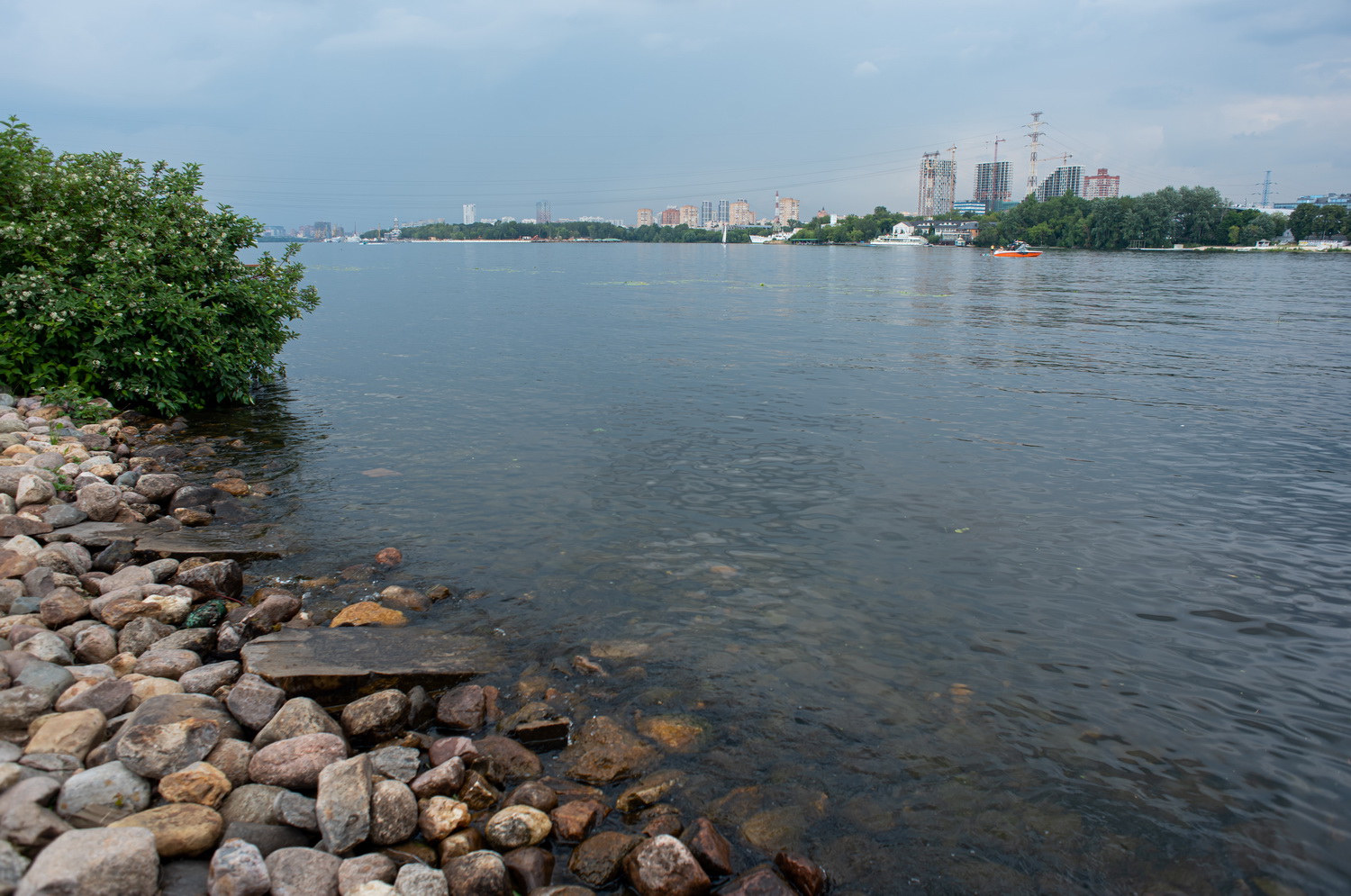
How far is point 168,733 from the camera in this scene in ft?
21.7

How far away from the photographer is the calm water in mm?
7012

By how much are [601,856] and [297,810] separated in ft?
8.02

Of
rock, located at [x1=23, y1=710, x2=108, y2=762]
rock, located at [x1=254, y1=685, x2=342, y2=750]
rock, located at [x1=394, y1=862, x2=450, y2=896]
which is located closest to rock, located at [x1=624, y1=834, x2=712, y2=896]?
rock, located at [x1=394, y1=862, x2=450, y2=896]

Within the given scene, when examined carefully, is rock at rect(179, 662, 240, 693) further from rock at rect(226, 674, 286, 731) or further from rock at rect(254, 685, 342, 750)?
rock at rect(254, 685, 342, 750)

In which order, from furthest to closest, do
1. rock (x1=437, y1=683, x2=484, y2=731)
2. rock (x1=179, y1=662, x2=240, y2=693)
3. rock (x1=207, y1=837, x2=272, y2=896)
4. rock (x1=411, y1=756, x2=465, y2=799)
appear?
1. rock (x1=437, y1=683, x2=484, y2=731)
2. rock (x1=179, y1=662, x2=240, y2=693)
3. rock (x1=411, y1=756, x2=465, y2=799)
4. rock (x1=207, y1=837, x2=272, y2=896)

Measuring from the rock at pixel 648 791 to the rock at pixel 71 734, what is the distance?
14.9 ft

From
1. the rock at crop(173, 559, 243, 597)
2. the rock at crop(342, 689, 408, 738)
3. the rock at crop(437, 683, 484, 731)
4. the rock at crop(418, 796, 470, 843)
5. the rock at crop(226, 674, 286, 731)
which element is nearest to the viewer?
the rock at crop(418, 796, 470, 843)

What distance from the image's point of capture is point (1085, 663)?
30.6 ft

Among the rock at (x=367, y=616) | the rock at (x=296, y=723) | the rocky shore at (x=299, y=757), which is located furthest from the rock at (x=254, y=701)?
the rock at (x=367, y=616)

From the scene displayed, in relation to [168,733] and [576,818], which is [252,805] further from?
[576,818]

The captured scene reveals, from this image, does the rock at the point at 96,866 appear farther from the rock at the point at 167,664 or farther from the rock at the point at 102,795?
the rock at the point at 167,664

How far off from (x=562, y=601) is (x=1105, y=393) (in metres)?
21.5

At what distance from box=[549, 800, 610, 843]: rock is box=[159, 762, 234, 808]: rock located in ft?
8.75

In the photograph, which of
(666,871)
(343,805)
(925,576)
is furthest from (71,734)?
(925,576)
